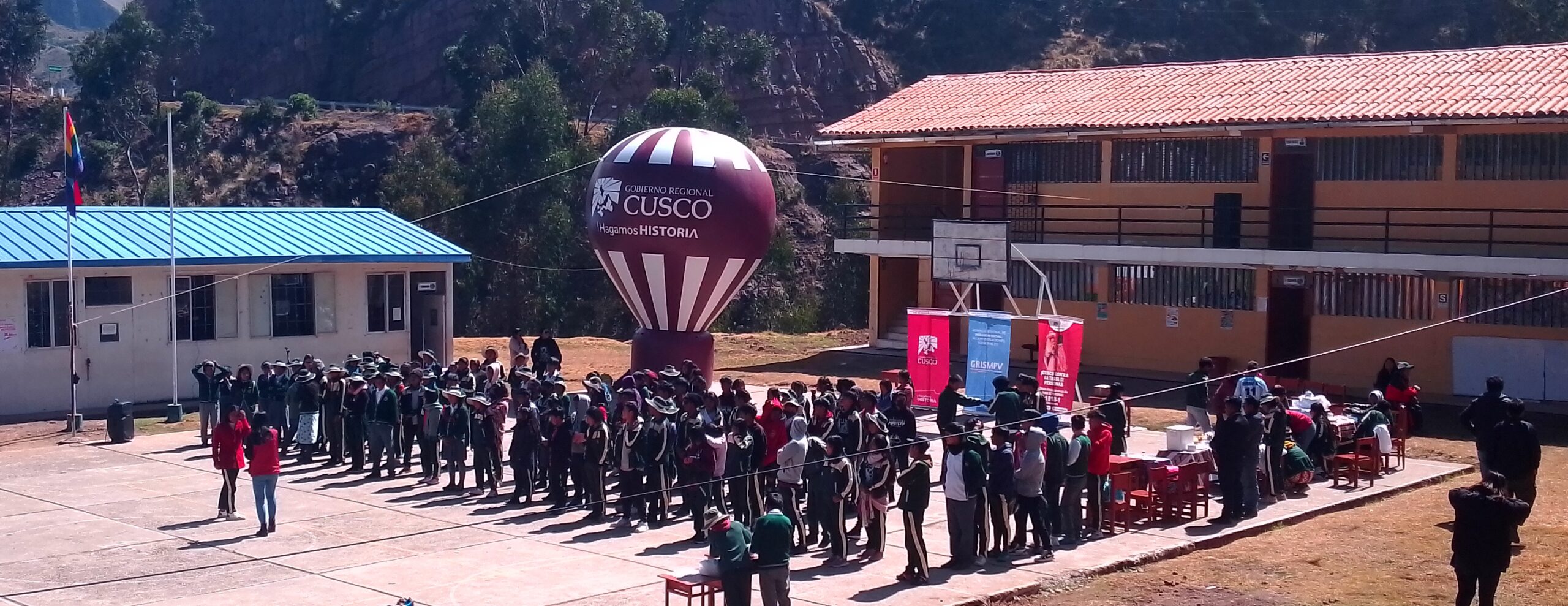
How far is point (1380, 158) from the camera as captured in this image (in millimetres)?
29312

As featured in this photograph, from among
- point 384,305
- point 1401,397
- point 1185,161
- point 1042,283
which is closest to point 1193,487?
point 1401,397

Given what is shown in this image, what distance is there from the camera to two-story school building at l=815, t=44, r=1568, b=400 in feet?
89.3

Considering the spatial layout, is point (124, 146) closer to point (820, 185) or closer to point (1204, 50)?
point (820, 185)

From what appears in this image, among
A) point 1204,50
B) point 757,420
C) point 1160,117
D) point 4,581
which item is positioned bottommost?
point 4,581

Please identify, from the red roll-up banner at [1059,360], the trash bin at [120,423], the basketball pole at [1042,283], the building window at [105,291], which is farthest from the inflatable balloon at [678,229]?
the building window at [105,291]

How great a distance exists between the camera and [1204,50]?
81.6 meters

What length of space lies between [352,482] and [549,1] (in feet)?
193

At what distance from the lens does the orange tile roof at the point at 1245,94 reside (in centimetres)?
2816

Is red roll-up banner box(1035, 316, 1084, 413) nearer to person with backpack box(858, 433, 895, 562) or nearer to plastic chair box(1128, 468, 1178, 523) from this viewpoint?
plastic chair box(1128, 468, 1178, 523)

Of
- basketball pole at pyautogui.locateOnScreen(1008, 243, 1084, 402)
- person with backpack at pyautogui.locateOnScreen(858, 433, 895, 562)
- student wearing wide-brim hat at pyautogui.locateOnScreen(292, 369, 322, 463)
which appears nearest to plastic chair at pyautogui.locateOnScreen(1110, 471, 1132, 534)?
person with backpack at pyautogui.locateOnScreen(858, 433, 895, 562)

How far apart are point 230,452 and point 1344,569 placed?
11.3 meters

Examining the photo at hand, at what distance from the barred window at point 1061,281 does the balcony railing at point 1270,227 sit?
595 millimetres

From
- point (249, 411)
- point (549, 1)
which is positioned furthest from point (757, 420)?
point (549, 1)

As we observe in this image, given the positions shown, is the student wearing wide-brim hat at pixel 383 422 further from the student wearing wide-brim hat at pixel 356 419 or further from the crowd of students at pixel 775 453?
the student wearing wide-brim hat at pixel 356 419
